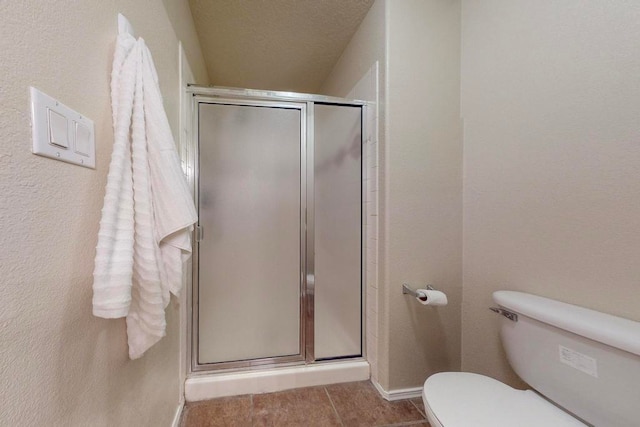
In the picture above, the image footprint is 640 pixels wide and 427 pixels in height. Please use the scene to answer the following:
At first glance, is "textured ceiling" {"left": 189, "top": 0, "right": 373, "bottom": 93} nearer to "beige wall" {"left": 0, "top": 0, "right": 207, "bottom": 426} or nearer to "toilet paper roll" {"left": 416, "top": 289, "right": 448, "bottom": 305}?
"beige wall" {"left": 0, "top": 0, "right": 207, "bottom": 426}

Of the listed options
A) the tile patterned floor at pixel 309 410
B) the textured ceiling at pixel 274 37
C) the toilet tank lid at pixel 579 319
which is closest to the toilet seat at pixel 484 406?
the toilet tank lid at pixel 579 319

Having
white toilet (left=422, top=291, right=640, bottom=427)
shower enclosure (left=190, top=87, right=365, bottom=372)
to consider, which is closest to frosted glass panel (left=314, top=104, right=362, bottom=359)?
shower enclosure (left=190, top=87, right=365, bottom=372)

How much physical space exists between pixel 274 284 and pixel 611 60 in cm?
175

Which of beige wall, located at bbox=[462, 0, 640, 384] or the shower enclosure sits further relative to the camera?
the shower enclosure

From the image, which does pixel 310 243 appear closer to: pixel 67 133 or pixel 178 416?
pixel 178 416

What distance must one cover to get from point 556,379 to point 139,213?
4.70ft

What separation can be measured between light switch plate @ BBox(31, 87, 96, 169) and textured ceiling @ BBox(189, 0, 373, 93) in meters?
1.46

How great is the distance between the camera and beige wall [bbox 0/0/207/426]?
1.40 ft

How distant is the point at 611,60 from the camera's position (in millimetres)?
887

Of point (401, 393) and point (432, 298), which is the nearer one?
point (432, 298)

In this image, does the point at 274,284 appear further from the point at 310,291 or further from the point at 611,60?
the point at 611,60

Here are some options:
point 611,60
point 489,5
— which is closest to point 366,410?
point 611,60

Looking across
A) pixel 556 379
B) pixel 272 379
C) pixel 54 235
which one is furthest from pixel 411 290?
pixel 54 235

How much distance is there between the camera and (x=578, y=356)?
827 millimetres
